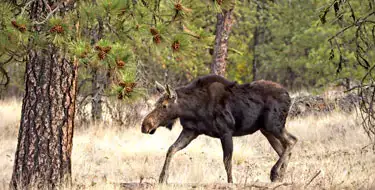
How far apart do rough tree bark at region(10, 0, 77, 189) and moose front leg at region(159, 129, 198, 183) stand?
1.41m

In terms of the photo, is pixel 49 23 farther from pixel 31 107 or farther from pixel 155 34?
pixel 31 107

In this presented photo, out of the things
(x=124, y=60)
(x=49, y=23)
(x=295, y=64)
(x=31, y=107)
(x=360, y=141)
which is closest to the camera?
(x=124, y=60)

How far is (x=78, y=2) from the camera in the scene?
23.1 ft

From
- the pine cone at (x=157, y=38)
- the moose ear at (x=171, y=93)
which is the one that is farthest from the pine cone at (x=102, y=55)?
the moose ear at (x=171, y=93)

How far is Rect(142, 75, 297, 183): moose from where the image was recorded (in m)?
8.70

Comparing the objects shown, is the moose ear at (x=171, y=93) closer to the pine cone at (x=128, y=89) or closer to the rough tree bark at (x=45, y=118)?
the rough tree bark at (x=45, y=118)

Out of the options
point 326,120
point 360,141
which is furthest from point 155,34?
point 326,120

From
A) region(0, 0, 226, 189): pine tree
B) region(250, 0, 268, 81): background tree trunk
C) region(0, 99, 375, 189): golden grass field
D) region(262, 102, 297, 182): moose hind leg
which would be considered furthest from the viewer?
region(250, 0, 268, 81): background tree trunk

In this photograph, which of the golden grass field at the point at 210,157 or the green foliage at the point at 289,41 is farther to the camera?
the green foliage at the point at 289,41

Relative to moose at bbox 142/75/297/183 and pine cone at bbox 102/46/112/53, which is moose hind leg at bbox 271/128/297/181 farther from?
pine cone at bbox 102/46/112/53

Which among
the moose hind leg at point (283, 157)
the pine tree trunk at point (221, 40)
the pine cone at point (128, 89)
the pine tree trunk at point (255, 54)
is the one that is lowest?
the moose hind leg at point (283, 157)

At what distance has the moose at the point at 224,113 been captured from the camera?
8703 mm

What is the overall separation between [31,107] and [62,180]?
3.41 ft

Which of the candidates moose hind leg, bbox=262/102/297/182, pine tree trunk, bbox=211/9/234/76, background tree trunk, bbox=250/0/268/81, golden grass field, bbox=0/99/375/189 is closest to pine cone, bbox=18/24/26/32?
golden grass field, bbox=0/99/375/189
